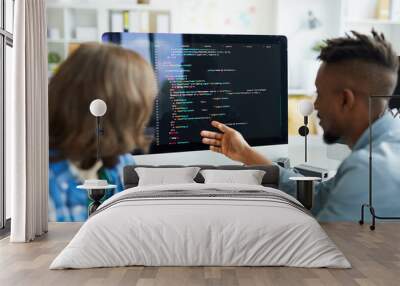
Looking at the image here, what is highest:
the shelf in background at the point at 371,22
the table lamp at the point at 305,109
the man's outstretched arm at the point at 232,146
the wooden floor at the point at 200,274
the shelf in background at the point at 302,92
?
the shelf in background at the point at 371,22

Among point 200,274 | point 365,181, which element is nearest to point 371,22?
point 365,181

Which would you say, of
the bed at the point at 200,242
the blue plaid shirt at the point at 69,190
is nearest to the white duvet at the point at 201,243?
the bed at the point at 200,242

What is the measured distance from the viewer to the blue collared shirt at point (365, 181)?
22.6ft

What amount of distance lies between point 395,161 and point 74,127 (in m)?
3.42

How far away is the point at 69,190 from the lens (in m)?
6.98

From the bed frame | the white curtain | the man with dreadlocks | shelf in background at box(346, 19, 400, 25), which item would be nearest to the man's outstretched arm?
the man with dreadlocks

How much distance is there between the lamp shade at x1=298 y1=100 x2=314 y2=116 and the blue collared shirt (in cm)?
61

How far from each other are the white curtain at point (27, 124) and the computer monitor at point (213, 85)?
3.87 feet

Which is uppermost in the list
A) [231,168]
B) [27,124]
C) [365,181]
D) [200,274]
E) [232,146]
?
[27,124]

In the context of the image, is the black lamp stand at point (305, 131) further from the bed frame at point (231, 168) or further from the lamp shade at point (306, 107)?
the bed frame at point (231, 168)

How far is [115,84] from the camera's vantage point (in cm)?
687

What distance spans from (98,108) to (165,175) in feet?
3.16

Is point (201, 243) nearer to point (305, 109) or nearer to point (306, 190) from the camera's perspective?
point (306, 190)

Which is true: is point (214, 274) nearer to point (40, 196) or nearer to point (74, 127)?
point (40, 196)
